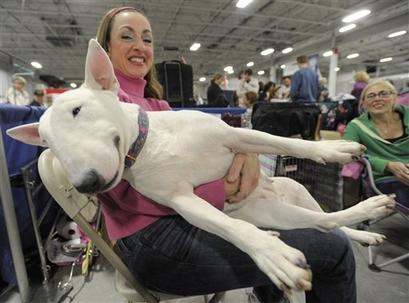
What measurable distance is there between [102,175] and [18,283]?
4.34 feet

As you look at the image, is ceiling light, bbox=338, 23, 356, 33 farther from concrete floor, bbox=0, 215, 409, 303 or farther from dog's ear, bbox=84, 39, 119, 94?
dog's ear, bbox=84, 39, 119, 94

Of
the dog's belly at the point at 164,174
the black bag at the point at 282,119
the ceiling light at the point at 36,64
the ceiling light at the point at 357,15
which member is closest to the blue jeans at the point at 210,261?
the dog's belly at the point at 164,174

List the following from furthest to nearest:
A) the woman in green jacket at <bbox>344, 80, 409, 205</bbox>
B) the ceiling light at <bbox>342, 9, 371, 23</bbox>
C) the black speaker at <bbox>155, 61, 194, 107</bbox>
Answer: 1. the ceiling light at <bbox>342, 9, 371, 23</bbox>
2. the black speaker at <bbox>155, 61, 194, 107</bbox>
3. the woman in green jacket at <bbox>344, 80, 409, 205</bbox>

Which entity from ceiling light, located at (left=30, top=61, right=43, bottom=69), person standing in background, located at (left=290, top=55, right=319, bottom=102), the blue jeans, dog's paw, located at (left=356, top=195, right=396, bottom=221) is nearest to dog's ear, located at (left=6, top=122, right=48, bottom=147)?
the blue jeans

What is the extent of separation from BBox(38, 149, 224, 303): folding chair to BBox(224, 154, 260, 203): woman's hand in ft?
1.11

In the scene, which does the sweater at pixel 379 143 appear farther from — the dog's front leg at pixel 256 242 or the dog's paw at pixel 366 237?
the dog's front leg at pixel 256 242

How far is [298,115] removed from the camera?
245 centimetres

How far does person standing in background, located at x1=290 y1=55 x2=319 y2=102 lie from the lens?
485 centimetres

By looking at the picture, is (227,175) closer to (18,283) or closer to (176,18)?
(18,283)

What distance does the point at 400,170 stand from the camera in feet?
5.59

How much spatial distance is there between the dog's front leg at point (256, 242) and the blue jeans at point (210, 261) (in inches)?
3.2

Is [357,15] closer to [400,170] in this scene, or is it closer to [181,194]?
[400,170]

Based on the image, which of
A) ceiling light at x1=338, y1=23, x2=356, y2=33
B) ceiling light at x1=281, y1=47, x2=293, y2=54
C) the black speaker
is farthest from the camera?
ceiling light at x1=281, y1=47, x2=293, y2=54

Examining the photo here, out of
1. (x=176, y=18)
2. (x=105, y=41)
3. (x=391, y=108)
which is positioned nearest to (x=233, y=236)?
(x=105, y=41)
